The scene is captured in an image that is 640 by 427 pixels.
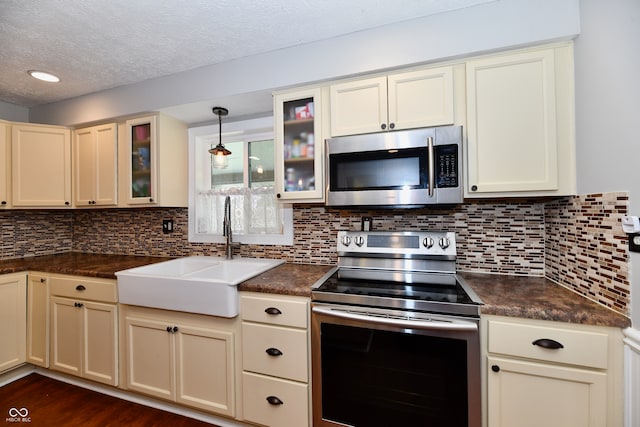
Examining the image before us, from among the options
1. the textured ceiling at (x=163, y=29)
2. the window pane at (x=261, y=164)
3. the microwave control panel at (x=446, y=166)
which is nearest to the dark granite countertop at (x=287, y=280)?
the window pane at (x=261, y=164)

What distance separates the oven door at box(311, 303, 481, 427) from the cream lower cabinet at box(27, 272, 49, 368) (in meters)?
2.19

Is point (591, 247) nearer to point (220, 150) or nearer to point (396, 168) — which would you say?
point (396, 168)

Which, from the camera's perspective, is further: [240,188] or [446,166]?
[240,188]

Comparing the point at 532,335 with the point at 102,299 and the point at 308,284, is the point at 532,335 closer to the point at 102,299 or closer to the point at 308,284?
the point at 308,284

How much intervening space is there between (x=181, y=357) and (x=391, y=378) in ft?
4.09

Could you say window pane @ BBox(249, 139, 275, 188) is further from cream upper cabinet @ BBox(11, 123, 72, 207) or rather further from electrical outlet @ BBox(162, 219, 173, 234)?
cream upper cabinet @ BBox(11, 123, 72, 207)

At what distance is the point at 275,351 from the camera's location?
1472 mm

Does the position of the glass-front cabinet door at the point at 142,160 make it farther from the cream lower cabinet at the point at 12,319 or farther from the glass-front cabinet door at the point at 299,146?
the glass-front cabinet door at the point at 299,146

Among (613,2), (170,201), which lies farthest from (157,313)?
(613,2)

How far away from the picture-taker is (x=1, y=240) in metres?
2.51

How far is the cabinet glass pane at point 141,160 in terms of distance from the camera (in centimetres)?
225

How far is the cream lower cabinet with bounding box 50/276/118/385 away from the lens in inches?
74.2

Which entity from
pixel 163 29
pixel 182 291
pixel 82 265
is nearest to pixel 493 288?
pixel 182 291

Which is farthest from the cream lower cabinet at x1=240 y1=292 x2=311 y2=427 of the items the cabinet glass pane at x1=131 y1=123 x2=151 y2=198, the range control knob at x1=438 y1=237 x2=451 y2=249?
the cabinet glass pane at x1=131 y1=123 x2=151 y2=198
